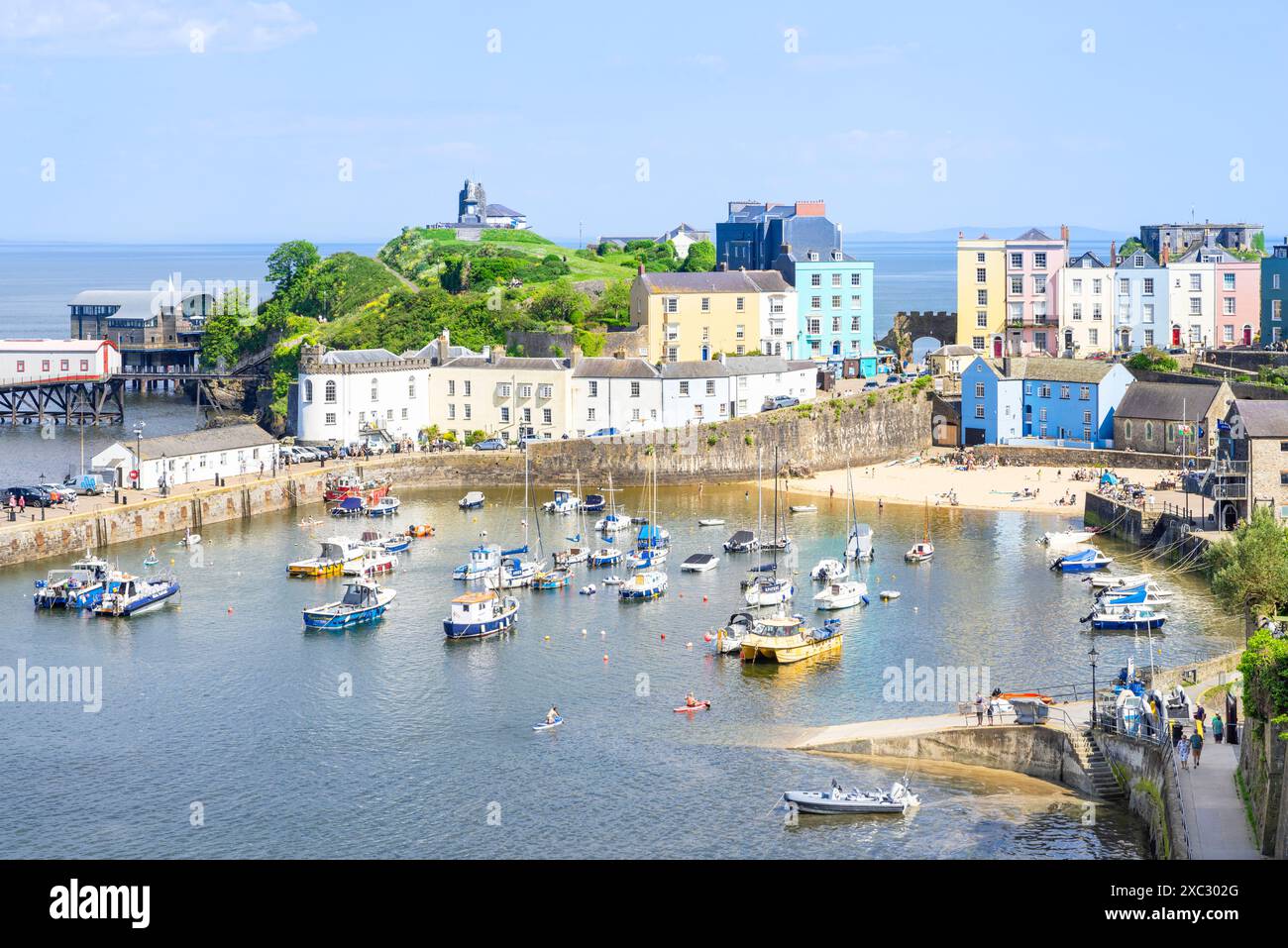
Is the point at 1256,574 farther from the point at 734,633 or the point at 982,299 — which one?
the point at 982,299

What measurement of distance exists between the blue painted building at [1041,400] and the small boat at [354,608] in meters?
36.6

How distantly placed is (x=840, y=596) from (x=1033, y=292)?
41249 mm

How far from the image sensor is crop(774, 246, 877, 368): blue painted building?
89062 millimetres

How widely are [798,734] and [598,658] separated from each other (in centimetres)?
817

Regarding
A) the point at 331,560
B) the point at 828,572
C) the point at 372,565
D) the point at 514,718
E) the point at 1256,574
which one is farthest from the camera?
the point at 331,560

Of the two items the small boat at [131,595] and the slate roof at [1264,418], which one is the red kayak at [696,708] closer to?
the small boat at [131,595]

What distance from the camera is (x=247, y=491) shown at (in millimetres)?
66125

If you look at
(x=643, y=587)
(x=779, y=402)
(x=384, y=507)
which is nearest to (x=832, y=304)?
(x=779, y=402)

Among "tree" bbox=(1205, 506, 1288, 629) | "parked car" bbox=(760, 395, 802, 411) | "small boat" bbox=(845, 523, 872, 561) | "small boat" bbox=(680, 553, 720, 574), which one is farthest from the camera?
"parked car" bbox=(760, 395, 802, 411)

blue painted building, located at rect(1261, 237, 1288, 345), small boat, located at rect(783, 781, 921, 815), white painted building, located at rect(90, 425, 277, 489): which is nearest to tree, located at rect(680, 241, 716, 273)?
blue painted building, located at rect(1261, 237, 1288, 345)

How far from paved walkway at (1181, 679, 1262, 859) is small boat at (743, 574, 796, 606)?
18.8 m

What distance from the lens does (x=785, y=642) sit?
4366 cm

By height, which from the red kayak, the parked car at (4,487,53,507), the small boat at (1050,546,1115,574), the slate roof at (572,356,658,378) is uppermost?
the slate roof at (572,356,658,378)

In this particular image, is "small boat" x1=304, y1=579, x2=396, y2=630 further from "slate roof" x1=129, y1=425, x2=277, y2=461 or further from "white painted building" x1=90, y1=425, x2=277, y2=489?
"slate roof" x1=129, y1=425, x2=277, y2=461
